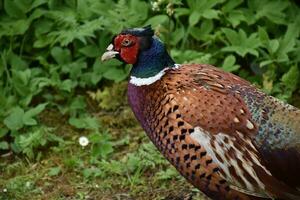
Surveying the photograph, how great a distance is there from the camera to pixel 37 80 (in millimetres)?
6125

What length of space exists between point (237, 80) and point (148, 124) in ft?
1.84

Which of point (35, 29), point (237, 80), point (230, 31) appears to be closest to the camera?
point (237, 80)

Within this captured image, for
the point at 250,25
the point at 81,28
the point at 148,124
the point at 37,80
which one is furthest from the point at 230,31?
the point at 148,124

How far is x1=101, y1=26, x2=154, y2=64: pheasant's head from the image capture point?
446 centimetres

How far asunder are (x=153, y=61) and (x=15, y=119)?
1713mm

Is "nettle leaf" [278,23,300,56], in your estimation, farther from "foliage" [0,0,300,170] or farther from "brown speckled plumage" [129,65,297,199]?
"brown speckled plumage" [129,65,297,199]

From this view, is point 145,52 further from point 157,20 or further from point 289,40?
point 289,40

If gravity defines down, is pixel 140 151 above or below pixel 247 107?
below

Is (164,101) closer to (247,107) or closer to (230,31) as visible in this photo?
(247,107)

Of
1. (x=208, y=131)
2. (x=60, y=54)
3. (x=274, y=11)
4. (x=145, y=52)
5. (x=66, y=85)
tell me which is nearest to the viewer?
(x=208, y=131)

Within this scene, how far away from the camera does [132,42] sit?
4484 millimetres

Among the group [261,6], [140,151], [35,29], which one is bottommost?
[140,151]

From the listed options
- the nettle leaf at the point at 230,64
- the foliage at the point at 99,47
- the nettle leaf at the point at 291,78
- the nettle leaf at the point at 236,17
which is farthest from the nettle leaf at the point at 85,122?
the nettle leaf at the point at 291,78

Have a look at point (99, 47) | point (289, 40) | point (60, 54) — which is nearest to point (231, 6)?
point (289, 40)
